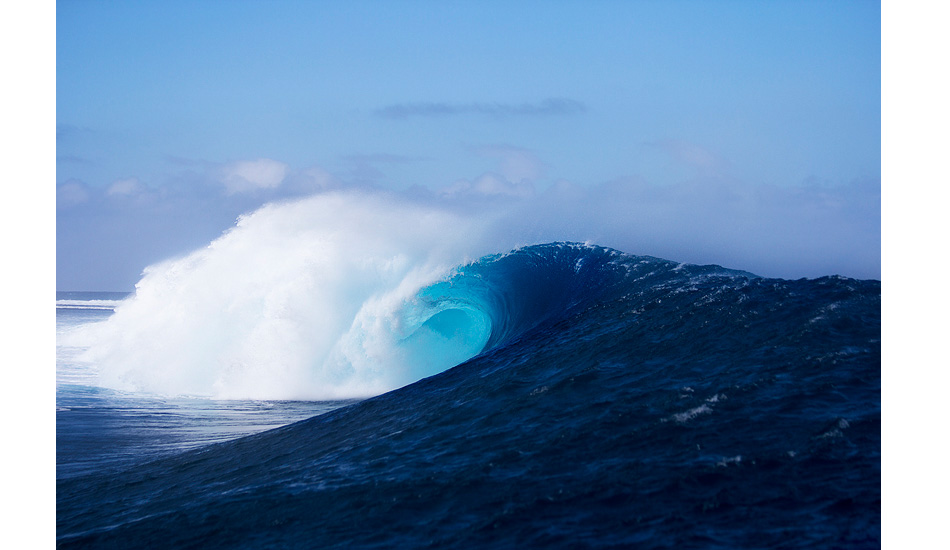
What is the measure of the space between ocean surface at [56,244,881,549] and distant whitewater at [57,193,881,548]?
2 centimetres

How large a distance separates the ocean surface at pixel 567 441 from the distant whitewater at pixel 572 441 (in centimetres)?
2

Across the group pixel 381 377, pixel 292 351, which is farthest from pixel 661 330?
pixel 292 351

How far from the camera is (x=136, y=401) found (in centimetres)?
1030

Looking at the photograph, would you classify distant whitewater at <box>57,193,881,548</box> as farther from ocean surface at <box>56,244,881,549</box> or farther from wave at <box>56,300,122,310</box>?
wave at <box>56,300,122,310</box>

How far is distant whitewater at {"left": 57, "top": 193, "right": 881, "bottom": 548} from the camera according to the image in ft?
11.2

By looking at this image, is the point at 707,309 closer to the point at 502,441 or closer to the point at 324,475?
the point at 502,441

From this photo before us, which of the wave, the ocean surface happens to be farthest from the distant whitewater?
the wave

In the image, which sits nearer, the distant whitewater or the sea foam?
the distant whitewater

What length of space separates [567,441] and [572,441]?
34mm

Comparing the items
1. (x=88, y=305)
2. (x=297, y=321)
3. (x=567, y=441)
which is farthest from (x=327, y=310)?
(x=88, y=305)

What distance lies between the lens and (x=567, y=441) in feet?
14.5

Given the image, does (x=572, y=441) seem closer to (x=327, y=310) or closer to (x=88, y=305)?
(x=327, y=310)
